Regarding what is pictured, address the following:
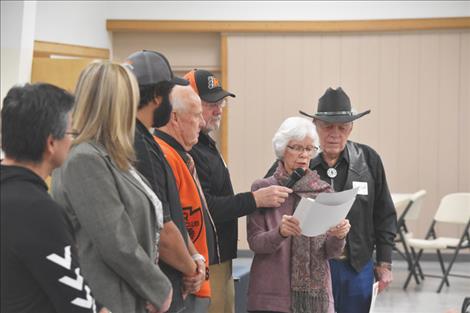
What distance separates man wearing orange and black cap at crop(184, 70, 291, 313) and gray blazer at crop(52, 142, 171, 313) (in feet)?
3.18

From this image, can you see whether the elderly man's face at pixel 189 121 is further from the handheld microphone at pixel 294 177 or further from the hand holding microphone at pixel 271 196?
the handheld microphone at pixel 294 177

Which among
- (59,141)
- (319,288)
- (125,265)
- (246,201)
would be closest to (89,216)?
(125,265)

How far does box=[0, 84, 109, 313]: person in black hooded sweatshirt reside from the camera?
1.66 m

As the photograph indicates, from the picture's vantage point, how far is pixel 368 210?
3598 mm

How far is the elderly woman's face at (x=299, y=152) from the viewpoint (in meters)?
3.23

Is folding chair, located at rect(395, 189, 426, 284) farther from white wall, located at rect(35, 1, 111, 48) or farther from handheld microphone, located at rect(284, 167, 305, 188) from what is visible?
handheld microphone, located at rect(284, 167, 305, 188)

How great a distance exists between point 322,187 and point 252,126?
6879 mm

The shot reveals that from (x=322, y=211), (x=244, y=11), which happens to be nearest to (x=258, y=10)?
(x=244, y=11)

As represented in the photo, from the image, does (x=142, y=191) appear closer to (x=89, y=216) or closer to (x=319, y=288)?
(x=89, y=216)

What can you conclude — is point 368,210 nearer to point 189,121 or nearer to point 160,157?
point 189,121

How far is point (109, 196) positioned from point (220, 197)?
3.74 ft

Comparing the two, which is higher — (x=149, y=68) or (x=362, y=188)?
(x=149, y=68)

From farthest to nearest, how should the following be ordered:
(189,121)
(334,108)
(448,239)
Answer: (448,239) < (334,108) < (189,121)

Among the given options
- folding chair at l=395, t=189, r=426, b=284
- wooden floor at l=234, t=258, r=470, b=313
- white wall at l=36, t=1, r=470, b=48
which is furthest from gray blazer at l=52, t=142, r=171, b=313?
white wall at l=36, t=1, r=470, b=48
